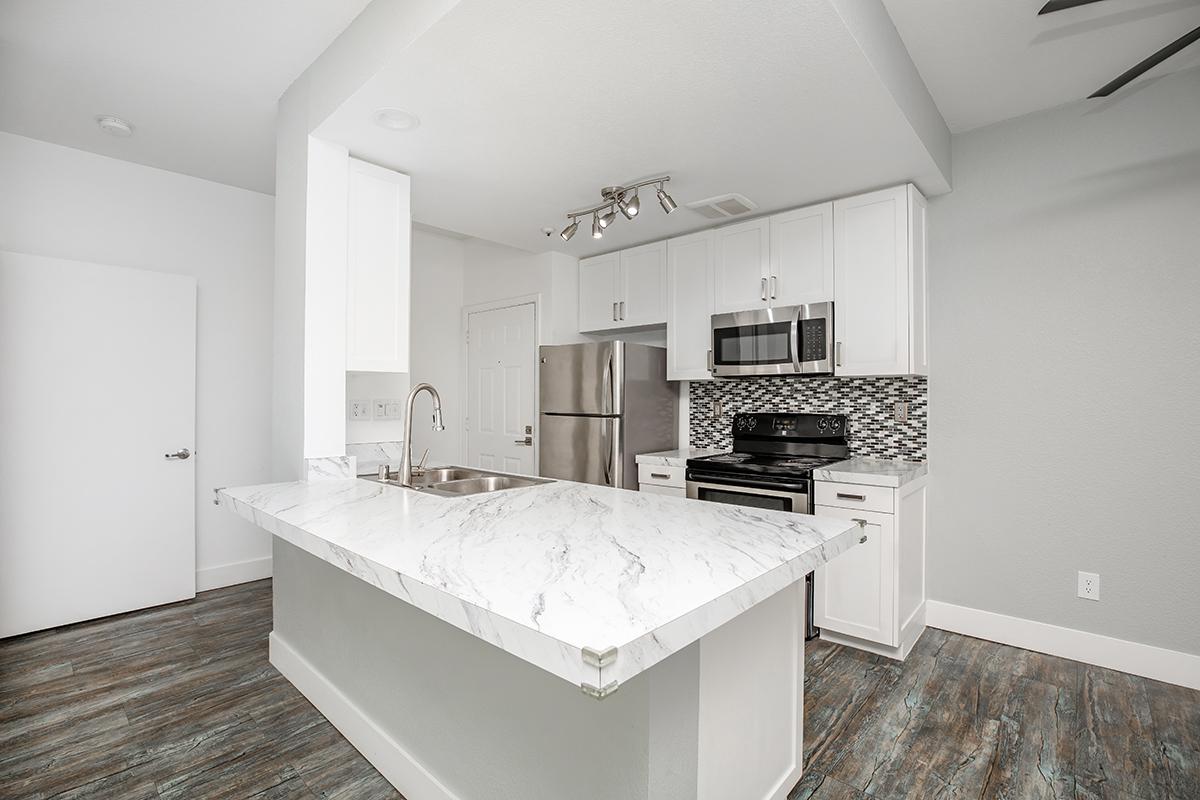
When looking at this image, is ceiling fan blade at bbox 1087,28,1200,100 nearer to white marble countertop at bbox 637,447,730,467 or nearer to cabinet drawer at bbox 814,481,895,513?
cabinet drawer at bbox 814,481,895,513

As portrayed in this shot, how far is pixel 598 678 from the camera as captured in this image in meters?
0.77

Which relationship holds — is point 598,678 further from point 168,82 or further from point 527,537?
point 168,82

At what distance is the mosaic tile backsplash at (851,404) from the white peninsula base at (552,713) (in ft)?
6.08

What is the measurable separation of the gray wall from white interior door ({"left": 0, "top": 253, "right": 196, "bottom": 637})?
4311 mm

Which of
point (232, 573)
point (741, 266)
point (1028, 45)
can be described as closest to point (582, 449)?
point (741, 266)

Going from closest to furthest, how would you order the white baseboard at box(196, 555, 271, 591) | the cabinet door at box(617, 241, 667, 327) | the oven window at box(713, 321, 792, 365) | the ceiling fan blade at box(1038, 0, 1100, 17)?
the ceiling fan blade at box(1038, 0, 1100, 17) → the oven window at box(713, 321, 792, 365) → the white baseboard at box(196, 555, 271, 591) → the cabinet door at box(617, 241, 667, 327)

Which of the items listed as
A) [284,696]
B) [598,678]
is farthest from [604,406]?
[598,678]

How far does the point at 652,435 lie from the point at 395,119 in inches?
92.5

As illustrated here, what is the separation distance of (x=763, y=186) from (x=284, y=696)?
10.3 feet

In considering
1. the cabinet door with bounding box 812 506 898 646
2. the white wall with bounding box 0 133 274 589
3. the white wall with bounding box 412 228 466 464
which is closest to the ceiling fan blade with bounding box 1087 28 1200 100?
the cabinet door with bounding box 812 506 898 646

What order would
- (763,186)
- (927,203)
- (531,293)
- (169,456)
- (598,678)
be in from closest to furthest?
(598,678), (763,186), (927,203), (169,456), (531,293)

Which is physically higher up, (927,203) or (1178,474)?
(927,203)

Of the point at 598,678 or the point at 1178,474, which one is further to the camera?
the point at 1178,474

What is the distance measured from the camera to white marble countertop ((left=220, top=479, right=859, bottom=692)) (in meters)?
0.88
